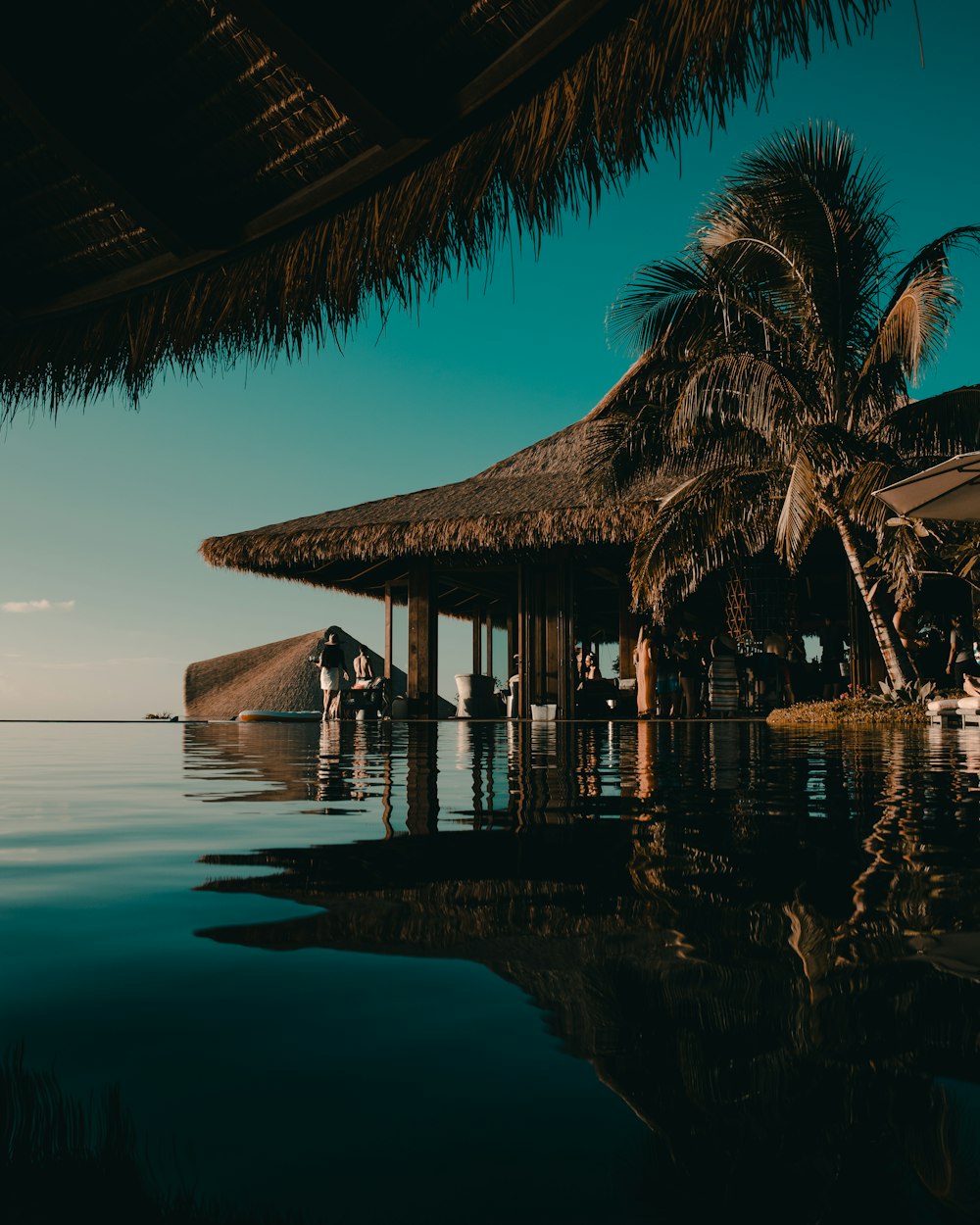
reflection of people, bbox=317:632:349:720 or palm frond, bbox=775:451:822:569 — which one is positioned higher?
palm frond, bbox=775:451:822:569

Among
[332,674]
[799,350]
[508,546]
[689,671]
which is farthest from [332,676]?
[799,350]

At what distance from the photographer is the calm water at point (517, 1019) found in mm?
429

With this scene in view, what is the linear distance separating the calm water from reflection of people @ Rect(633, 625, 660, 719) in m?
11.5

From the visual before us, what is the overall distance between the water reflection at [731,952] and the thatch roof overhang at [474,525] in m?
10.4

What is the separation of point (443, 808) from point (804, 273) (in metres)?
9.63

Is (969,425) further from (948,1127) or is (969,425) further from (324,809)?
(948,1127)

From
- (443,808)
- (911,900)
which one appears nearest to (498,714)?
(443,808)

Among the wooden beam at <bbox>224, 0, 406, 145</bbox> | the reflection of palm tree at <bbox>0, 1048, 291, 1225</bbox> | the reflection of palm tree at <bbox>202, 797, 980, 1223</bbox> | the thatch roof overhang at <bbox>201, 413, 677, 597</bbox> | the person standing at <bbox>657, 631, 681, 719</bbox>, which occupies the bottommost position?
the reflection of palm tree at <bbox>0, 1048, 291, 1225</bbox>

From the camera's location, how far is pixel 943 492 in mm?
7746

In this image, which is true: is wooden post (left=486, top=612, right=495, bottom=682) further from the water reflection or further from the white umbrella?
the water reflection

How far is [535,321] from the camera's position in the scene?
10555 mm

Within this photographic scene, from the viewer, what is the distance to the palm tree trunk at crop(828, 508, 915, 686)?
33.4 ft

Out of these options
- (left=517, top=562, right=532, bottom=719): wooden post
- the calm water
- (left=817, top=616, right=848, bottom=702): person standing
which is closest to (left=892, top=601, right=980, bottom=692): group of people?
(left=817, top=616, right=848, bottom=702): person standing

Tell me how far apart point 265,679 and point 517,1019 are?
69.5 feet
